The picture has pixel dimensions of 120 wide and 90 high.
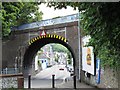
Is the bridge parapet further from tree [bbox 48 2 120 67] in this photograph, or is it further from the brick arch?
tree [bbox 48 2 120 67]

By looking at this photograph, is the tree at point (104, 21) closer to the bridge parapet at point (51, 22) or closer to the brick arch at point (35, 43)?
the bridge parapet at point (51, 22)

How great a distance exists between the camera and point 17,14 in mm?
30891

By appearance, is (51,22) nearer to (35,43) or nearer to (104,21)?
(35,43)

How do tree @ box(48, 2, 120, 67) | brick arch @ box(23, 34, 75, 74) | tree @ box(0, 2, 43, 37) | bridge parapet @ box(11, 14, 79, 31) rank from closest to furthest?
1. tree @ box(48, 2, 120, 67)
2. bridge parapet @ box(11, 14, 79, 31)
3. tree @ box(0, 2, 43, 37)
4. brick arch @ box(23, 34, 75, 74)

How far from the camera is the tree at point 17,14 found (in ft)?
87.1

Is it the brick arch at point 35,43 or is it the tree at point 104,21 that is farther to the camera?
the brick arch at point 35,43

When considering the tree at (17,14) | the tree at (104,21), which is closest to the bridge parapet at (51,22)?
the tree at (17,14)

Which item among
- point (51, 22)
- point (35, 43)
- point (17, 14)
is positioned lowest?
point (35, 43)

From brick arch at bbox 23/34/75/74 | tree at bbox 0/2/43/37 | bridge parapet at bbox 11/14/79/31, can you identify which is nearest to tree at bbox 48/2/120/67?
bridge parapet at bbox 11/14/79/31

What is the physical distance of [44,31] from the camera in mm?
28312

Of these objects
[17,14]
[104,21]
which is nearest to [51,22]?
[17,14]

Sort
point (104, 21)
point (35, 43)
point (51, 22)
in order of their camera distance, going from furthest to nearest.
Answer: point (35, 43) < point (51, 22) < point (104, 21)

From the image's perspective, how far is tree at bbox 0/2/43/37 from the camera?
26.6m

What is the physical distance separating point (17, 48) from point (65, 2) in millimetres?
23120
